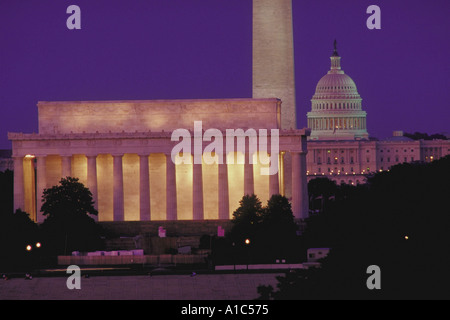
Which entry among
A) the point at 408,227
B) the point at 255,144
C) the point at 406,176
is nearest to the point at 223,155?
the point at 255,144

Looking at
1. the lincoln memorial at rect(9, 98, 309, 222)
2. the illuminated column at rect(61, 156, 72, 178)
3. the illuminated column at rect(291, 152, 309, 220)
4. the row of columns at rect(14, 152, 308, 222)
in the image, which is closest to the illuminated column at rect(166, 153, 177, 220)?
the row of columns at rect(14, 152, 308, 222)

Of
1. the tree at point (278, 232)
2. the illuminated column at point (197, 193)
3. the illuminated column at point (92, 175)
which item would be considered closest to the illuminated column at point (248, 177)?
the illuminated column at point (197, 193)

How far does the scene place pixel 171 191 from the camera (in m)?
180

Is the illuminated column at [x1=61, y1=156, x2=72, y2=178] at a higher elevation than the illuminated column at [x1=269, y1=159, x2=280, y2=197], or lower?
higher

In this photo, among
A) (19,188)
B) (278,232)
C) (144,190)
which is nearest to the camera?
(278,232)

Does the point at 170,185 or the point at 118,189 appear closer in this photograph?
the point at 170,185

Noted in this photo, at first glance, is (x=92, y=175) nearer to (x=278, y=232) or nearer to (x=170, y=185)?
(x=170, y=185)

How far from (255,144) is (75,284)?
5193 centimetres

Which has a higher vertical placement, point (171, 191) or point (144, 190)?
point (144, 190)

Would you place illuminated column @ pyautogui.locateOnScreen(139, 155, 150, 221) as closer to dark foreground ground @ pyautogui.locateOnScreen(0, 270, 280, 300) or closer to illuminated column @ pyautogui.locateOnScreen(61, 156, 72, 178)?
illuminated column @ pyautogui.locateOnScreen(61, 156, 72, 178)

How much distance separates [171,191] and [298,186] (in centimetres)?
1442

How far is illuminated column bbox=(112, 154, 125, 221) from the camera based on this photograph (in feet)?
592

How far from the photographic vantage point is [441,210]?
116 meters

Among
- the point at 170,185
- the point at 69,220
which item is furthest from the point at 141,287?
the point at 170,185
